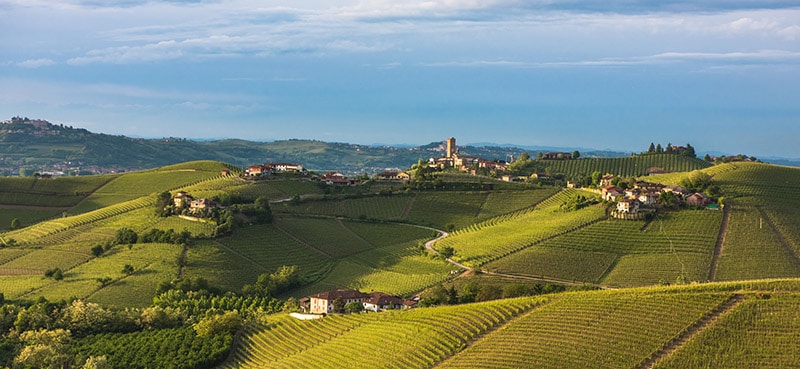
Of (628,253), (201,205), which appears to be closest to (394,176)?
(201,205)

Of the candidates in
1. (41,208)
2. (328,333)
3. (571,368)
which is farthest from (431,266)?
(41,208)

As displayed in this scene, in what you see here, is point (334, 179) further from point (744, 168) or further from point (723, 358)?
point (723, 358)

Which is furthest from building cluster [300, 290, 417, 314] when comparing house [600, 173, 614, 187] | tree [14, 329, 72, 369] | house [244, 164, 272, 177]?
house [244, 164, 272, 177]

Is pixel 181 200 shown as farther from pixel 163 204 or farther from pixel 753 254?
pixel 753 254

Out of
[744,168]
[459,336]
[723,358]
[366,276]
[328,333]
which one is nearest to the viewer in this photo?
[723,358]

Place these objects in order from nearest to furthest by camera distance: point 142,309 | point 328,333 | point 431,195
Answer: point 328,333 → point 142,309 → point 431,195

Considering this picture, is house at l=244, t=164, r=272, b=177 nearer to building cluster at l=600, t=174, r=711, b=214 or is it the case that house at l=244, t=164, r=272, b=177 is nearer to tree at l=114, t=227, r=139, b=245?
tree at l=114, t=227, r=139, b=245
